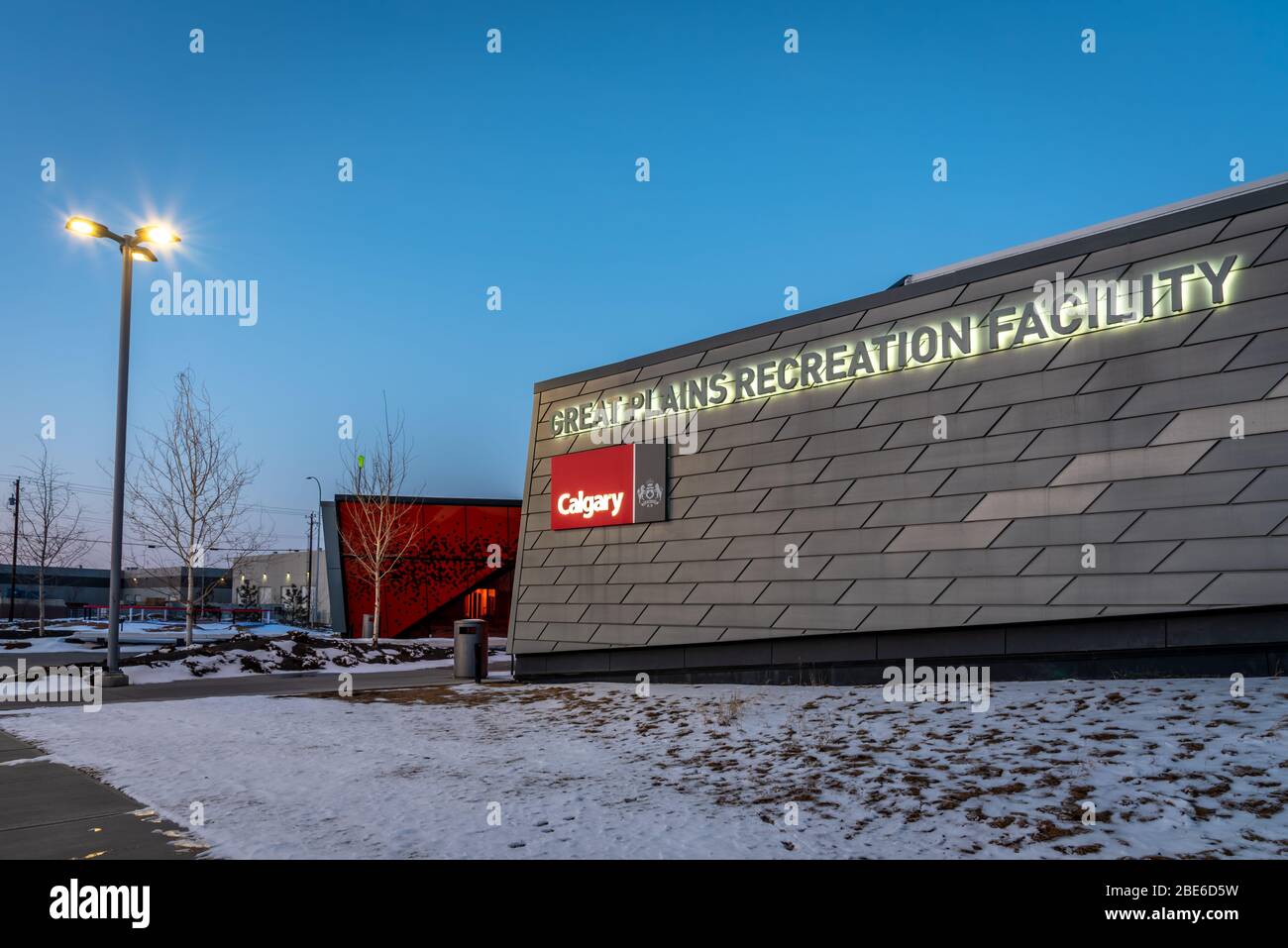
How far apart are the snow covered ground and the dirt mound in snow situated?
9.36 metres

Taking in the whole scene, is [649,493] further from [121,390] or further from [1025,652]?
[121,390]

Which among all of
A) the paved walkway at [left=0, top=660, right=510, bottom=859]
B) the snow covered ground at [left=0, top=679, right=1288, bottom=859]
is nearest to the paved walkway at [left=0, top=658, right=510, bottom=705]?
the snow covered ground at [left=0, top=679, right=1288, bottom=859]

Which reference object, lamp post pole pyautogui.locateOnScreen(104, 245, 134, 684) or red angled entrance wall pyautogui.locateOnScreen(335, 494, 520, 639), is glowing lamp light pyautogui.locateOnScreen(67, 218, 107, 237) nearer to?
lamp post pole pyautogui.locateOnScreen(104, 245, 134, 684)

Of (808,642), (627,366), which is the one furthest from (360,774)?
(627,366)

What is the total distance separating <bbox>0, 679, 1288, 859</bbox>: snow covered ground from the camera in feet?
18.5

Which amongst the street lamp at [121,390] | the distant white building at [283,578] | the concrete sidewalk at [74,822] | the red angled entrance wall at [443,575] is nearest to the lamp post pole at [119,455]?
the street lamp at [121,390]

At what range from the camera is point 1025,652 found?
36.5ft

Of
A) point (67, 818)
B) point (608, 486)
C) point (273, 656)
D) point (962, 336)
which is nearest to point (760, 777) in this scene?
point (67, 818)

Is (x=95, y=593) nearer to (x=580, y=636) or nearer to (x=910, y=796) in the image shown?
(x=580, y=636)

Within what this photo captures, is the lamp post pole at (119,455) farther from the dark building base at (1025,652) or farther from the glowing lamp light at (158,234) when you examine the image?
the dark building base at (1025,652)

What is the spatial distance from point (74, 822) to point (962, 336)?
11658 mm

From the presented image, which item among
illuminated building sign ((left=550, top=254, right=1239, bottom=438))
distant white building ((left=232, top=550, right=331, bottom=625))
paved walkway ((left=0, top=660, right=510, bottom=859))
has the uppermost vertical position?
illuminated building sign ((left=550, top=254, right=1239, bottom=438))
